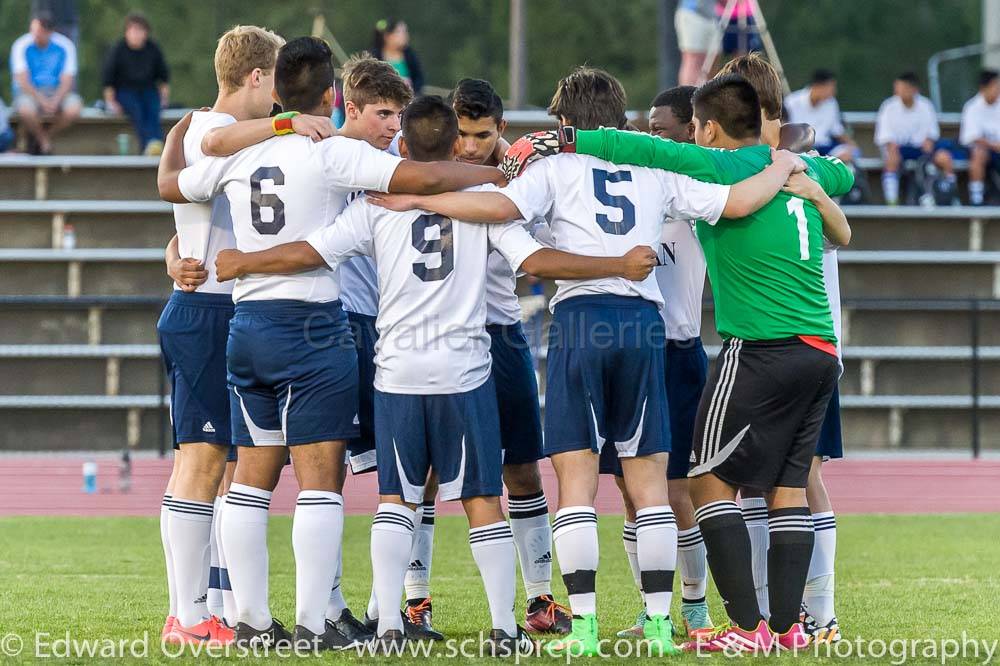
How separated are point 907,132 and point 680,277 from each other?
1215 cm

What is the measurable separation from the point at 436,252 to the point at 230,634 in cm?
178

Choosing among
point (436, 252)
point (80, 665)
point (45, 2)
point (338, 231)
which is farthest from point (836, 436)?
point (45, 2)

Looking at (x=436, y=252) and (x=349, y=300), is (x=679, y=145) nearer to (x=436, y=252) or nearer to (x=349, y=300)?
(x=436, y=252)

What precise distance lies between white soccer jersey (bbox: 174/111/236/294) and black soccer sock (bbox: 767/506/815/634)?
245cm

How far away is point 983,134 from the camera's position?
56.7 feet

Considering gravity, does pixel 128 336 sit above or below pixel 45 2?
below

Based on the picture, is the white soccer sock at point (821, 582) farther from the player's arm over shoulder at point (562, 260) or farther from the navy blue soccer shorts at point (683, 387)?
the player's arm over shoulder at point (562, 260)

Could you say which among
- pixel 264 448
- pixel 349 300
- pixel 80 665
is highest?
pixel 349 300

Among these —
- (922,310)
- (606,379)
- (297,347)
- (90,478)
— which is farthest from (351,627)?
(922,310)

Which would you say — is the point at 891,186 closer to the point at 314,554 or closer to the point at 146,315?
the point at 146,315

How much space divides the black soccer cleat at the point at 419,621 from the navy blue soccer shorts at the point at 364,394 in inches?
26.4

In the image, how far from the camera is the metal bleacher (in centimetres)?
1540

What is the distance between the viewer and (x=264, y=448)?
557 cm

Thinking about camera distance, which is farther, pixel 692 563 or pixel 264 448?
pixel 692 563
